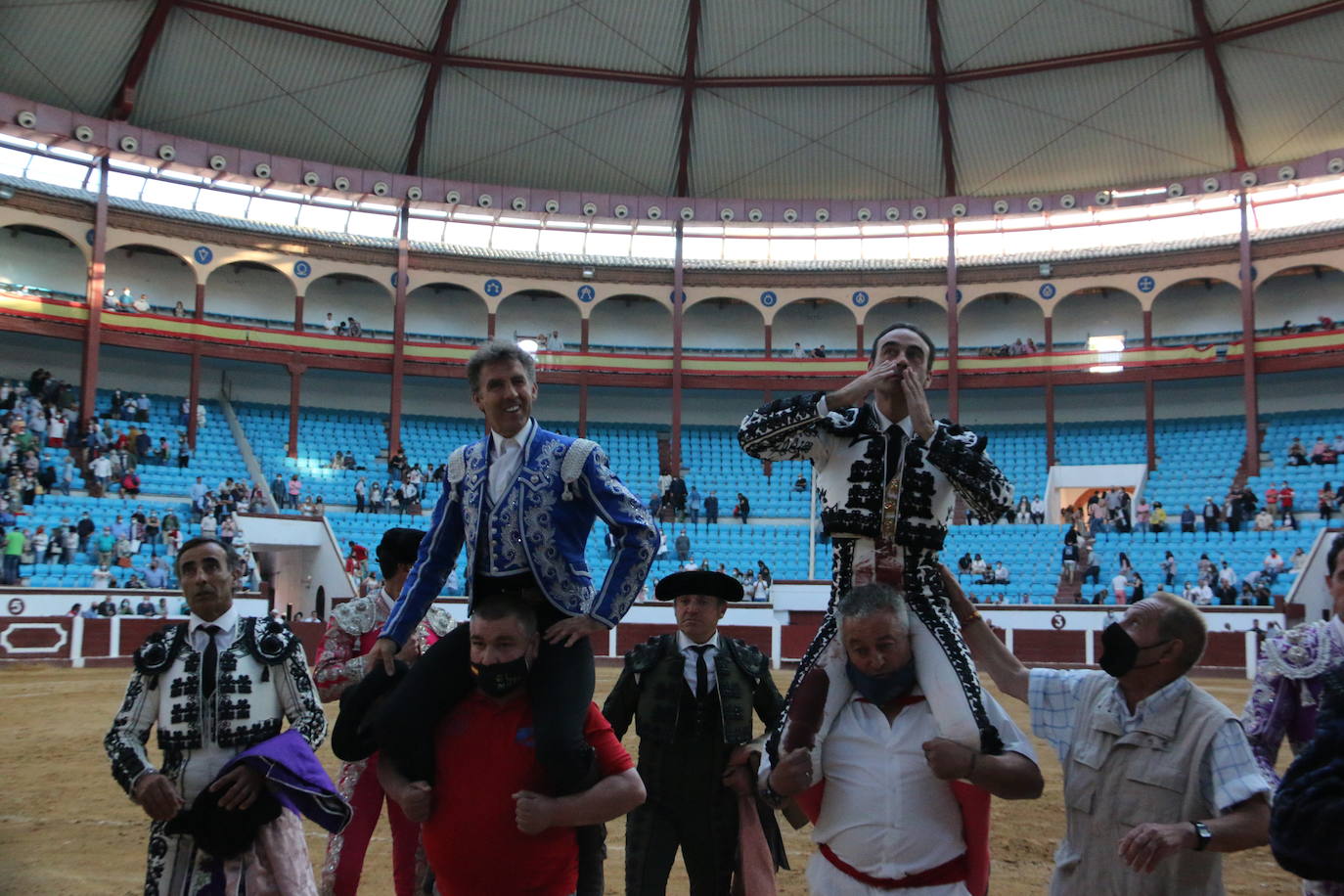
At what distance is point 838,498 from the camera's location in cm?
314

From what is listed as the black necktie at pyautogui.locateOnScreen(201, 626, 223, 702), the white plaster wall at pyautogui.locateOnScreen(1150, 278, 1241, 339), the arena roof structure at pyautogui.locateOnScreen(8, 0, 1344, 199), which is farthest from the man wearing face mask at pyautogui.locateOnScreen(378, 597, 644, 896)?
the white plaster wall at pyautogui.locateOnScreen(1150, 278, 1241, 339)

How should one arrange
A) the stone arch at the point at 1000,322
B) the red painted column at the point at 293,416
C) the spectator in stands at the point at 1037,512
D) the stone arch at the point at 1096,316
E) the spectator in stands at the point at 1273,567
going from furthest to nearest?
the stone arch at the point at 1000,322 → the stone arch at the point at 1096,316 → the red painted column at the point at 293,416 → the spectator in stands at the point at 1037,512 → the spectator in stands at the point at 1273,567

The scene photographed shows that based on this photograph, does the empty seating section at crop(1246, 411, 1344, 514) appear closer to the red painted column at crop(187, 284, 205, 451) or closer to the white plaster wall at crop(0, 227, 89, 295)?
the red painted column at crop(187, 284, 205, 451)

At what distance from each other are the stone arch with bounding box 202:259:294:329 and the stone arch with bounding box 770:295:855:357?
13.0 meters

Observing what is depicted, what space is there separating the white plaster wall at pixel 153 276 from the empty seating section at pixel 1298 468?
2478cm

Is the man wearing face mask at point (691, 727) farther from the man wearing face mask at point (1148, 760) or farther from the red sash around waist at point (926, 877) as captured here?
the red sash around waist at point (926, 877)

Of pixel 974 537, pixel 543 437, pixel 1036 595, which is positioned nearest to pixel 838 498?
pixel 543 437

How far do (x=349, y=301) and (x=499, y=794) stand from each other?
97.9 feet

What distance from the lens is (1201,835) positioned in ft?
8.36

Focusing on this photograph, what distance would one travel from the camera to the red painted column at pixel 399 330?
27.0 metres

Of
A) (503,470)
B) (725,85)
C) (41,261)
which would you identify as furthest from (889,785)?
(41,261)

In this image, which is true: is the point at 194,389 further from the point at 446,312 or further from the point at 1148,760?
the point at 1148,760

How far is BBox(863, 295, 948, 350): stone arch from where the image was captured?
31609 mm

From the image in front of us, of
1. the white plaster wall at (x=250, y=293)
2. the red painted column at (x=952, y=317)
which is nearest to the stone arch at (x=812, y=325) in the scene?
the red painted column at (x=952, y=317)
